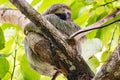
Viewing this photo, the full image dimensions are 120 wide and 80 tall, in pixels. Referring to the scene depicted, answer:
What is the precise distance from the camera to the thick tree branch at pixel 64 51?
752 millimetres

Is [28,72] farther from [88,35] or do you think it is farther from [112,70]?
[112,70]

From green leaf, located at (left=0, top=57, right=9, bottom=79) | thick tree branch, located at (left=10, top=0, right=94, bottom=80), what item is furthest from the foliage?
thick tree branch, located at (left=10, top=0, right=94, bottom=80)

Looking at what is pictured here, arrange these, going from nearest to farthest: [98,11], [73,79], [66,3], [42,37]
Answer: [73,79], [42,37], [98,11], [66,3]

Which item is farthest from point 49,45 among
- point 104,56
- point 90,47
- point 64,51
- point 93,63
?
point 104,56

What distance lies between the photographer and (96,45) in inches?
37.9

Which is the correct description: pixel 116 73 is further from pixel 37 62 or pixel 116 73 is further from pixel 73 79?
pixel 37 62

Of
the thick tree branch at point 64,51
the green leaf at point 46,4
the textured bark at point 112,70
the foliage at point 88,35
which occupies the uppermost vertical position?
the green leaf at point 46,4

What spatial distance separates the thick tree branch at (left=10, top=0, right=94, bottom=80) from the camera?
0.75m

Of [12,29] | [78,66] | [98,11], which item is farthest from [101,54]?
[78,66]

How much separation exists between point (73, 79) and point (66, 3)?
50cm

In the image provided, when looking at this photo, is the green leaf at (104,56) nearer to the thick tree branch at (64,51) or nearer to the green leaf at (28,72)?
the green leaf at (28,72)

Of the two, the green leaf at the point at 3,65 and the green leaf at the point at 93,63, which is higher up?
the green leaf at the point at 3,65

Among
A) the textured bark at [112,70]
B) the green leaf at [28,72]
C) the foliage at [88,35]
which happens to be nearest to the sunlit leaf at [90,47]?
the foliage at [88,35]

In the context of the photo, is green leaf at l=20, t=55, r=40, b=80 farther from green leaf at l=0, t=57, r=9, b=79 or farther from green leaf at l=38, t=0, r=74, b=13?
green leaf at l=38, t=0, r=74, b=13
